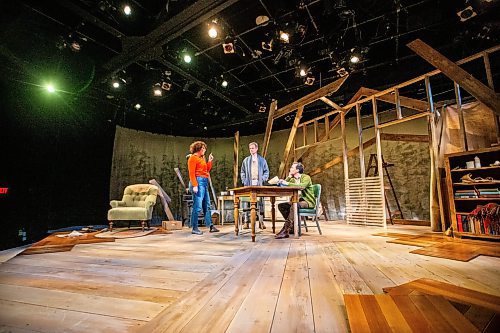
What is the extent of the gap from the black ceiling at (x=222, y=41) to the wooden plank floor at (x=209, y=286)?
405cm

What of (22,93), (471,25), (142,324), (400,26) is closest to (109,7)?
(22,93)

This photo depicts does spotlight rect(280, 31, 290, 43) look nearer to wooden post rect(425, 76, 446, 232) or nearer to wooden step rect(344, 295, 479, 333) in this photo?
wooden post rect(425, 76, 446, 232)

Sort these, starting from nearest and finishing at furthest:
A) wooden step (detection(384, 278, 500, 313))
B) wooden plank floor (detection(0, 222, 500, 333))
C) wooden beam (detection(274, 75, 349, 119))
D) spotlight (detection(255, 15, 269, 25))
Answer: wooden plank floor (detection(0, 222, 500, 333)), wooden step (detection(384, 278, 500, 313)), spotlight (detection(255, 15, 269, 25)), wooden beam (detection(274, 75, 349, 119))

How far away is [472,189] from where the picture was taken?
4.06 m

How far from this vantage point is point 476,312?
4.38ft

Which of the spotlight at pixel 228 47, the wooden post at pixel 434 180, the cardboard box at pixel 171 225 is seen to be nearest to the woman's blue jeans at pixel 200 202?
the cardboard box at pixel 171 225

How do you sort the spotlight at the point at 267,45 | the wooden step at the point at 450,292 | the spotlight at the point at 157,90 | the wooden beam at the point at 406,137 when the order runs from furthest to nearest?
the spotlight at the point at 157,90
the wooden beam at the point at 406,137
the spotlight at the point at 267,45
the wooden step at the point at 450,292

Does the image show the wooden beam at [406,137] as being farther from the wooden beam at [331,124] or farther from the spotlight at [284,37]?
the spotlight at [284,37]

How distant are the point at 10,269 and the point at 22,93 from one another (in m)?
3.41

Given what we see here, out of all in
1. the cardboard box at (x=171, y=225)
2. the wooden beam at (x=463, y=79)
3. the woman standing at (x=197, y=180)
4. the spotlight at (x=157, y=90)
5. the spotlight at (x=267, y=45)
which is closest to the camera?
the wooden beam at (x=463, y=79)

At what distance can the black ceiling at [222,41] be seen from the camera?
4.52 meters

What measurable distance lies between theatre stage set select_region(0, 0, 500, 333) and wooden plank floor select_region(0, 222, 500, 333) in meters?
0.02

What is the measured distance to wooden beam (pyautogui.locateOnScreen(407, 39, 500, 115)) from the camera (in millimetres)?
4094

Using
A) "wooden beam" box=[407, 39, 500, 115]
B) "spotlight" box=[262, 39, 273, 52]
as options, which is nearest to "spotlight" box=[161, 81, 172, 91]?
"spotlight" box=[262, 39, 273, 52]
